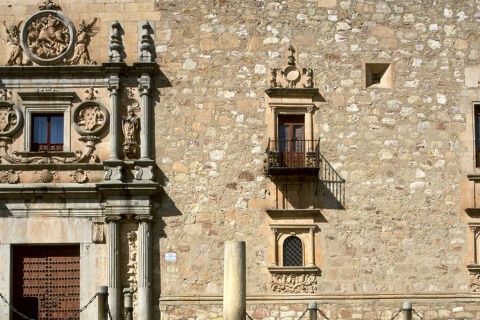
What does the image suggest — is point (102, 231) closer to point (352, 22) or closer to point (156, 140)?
point (156, 140)

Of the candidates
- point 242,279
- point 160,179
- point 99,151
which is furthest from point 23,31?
point 242,279

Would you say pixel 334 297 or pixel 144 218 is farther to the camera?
pixel 334 297

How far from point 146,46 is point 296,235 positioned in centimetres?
496

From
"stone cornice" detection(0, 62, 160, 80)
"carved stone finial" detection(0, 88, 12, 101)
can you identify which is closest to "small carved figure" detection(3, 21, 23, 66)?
"stone cornice" detection(0, 62, 160, 80)

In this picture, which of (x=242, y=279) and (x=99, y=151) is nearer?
(x=242, y=279)

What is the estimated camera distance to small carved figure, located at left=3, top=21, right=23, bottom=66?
2008 cm

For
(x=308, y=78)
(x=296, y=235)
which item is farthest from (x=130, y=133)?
(x=296, y=235)

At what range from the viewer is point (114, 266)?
19391 millimetres

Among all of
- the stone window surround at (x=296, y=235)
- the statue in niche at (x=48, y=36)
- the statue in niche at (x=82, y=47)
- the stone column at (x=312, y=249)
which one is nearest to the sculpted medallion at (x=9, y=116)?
the statue in niche at (x=48, y=36)

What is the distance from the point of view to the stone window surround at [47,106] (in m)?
19.9

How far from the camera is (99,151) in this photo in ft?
65.5

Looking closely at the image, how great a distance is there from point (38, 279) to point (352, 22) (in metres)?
8.40

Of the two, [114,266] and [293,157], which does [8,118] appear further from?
[293,157]

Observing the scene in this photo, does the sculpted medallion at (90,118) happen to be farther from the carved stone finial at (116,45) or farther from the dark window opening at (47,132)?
the carved stone finial at (116,45)
